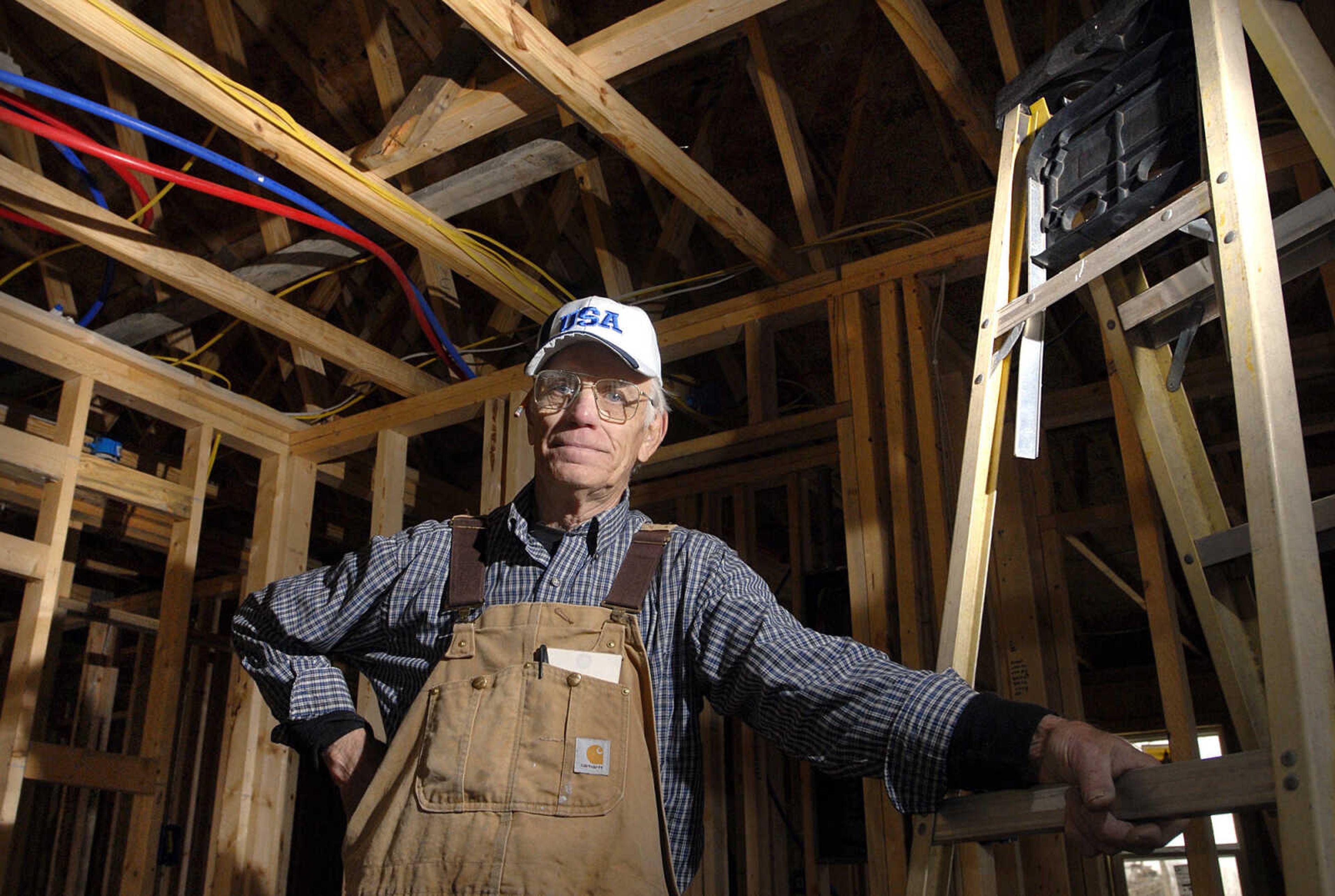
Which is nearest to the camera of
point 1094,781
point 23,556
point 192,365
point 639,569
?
point 1094,781

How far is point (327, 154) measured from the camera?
10.7 feet

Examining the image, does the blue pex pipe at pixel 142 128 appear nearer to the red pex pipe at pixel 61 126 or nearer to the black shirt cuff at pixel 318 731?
the red pex pipe at pixel 61 126

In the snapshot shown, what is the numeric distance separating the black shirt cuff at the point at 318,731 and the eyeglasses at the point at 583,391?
2.27 ft

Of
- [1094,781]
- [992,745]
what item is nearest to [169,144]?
[992,745]

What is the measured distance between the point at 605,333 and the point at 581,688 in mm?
717

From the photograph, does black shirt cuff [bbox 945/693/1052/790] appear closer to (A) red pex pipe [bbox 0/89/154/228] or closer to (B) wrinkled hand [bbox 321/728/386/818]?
(B) wrinkled hand [bbox 321/728/386/818]

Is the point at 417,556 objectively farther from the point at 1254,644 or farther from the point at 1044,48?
the point at 1044,48

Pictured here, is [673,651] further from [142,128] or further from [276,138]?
[142,128]

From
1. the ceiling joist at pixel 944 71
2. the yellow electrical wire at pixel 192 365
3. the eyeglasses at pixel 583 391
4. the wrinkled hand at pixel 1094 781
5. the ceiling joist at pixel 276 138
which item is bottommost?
the wrinkled hand at pixel 1094 781

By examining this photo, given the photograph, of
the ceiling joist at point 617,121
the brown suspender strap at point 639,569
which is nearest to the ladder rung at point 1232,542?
the brown suspender strap at point 639,569

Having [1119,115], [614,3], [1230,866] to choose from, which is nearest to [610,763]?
[1119,115]

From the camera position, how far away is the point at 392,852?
5.48ft

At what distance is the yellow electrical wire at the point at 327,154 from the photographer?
9.36ft

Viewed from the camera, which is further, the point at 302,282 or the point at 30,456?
the point at 302,282
